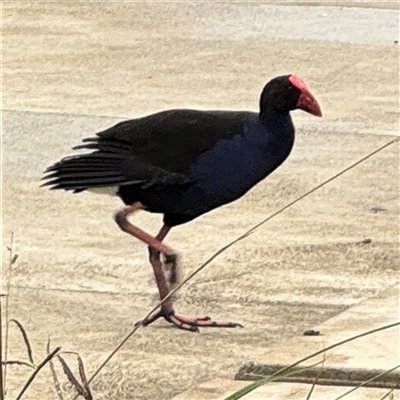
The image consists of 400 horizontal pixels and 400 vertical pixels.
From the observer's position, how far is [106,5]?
45.3ft

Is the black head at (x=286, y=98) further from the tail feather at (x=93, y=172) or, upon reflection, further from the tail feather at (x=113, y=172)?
the tail feather at (x=93, y=172)

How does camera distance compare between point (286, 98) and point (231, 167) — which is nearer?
point (231, 167)

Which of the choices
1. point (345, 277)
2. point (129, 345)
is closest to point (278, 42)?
point (345, 277)

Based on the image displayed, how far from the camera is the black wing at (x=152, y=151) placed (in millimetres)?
6281

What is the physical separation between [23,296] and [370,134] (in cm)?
339

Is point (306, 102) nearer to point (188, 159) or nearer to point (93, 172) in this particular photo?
point (188, 159)

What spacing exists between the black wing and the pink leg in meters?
0.19

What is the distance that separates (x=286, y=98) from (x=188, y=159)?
0.49 m

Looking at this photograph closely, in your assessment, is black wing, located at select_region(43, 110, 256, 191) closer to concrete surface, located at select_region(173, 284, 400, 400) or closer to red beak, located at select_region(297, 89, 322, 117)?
red beak, located at select_region(297, 89, 322, 117)

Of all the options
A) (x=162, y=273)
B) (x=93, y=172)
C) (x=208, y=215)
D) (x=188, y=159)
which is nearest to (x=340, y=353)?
(x=188, y=159)

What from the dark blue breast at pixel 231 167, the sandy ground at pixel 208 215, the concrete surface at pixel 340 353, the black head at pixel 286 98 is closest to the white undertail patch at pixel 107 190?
the dark blue breast at pixel 231 167

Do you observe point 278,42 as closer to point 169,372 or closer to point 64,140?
point 64,140

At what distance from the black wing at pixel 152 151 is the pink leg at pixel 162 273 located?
7.5 inches

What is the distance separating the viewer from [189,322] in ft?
21.1
